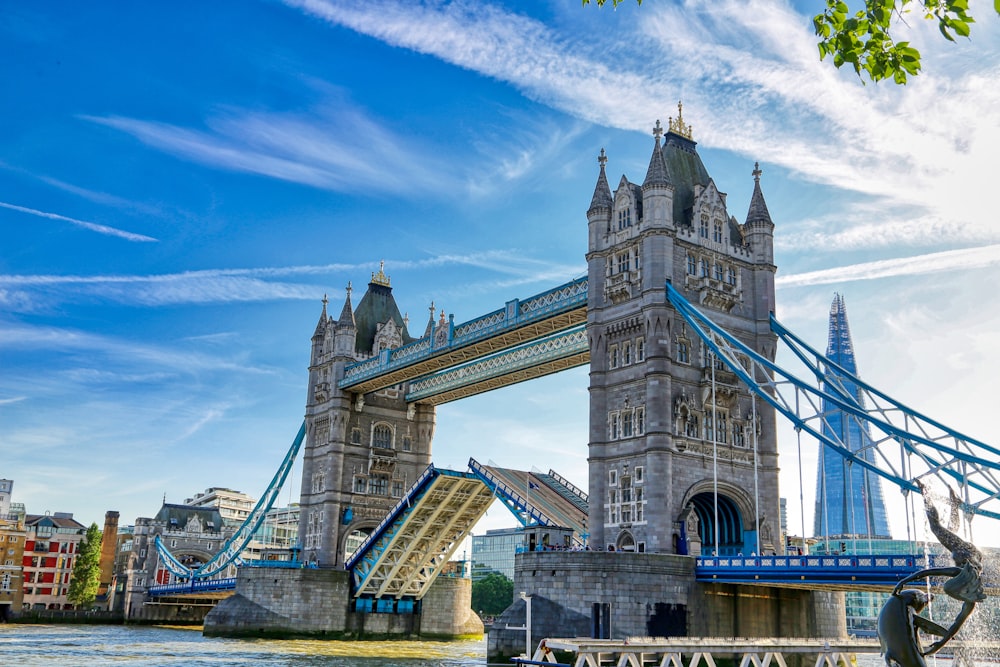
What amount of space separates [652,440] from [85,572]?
2840 inches

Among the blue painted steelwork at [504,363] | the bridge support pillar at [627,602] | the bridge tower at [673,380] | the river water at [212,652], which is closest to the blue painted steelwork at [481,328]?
the blue painted steelwork at [504,363]

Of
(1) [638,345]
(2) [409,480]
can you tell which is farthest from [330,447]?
(1) [638,345]

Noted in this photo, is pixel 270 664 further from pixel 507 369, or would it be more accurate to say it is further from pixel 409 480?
pixel 409 480

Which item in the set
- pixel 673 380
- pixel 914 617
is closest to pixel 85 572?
pixel 673 380

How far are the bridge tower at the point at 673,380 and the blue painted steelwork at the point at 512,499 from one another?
3722 millimetres

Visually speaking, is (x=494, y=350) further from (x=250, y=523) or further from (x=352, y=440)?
(x=250, y=523)

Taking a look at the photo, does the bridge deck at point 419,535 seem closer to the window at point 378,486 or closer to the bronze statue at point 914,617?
the window at point 378,486

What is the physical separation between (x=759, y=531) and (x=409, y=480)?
35.8m

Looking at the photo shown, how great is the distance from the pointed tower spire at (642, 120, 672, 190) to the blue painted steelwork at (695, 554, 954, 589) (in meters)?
18.6

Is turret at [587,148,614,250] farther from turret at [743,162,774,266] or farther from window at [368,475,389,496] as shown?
window at [368,475,389,496]

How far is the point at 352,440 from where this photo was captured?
76.4 metres

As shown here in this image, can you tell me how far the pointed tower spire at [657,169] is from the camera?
51.0m

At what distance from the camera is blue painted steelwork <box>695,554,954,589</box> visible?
36.6m

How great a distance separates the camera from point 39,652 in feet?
167
